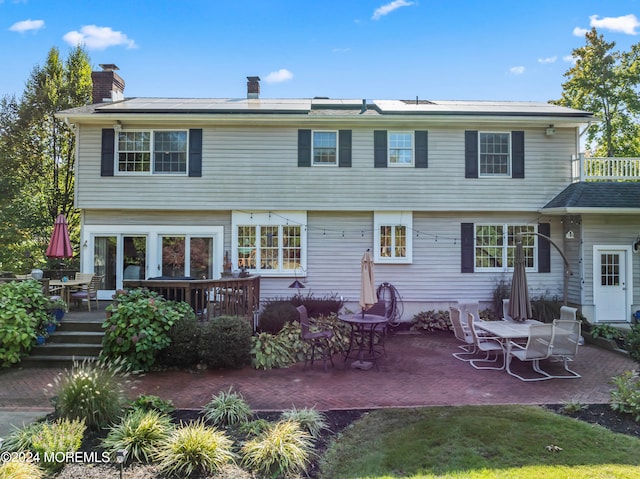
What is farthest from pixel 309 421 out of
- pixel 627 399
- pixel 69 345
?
pixel 69 345

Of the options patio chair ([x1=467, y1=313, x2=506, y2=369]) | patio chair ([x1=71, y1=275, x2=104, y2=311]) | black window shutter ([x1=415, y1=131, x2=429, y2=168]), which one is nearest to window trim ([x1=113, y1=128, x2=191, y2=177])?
Answer: patio chair ([x1=71, y1=275, x2=104, y2=311])

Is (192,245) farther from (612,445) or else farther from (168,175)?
(612,445)

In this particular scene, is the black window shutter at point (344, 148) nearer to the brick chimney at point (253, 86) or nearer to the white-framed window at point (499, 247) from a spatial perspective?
the white-framed window at point (499, 247)

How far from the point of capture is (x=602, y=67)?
73.5 feet

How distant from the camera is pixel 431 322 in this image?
1141 cm

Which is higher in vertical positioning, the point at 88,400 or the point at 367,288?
the point at 367,288

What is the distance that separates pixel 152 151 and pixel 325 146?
5.38m

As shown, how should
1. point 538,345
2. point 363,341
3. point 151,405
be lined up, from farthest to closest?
point 363,341 → point 538,345 → point 151,405

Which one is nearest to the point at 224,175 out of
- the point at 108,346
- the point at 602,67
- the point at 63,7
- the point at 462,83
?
the point at 108,346

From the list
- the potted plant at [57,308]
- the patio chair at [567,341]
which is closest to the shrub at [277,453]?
the patio chair at [567,341]

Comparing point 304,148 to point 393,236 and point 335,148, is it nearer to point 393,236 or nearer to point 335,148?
point 335,148

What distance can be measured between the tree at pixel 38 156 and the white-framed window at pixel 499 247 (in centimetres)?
1889

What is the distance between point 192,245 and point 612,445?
35.6ft

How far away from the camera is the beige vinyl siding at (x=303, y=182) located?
11688 mm
